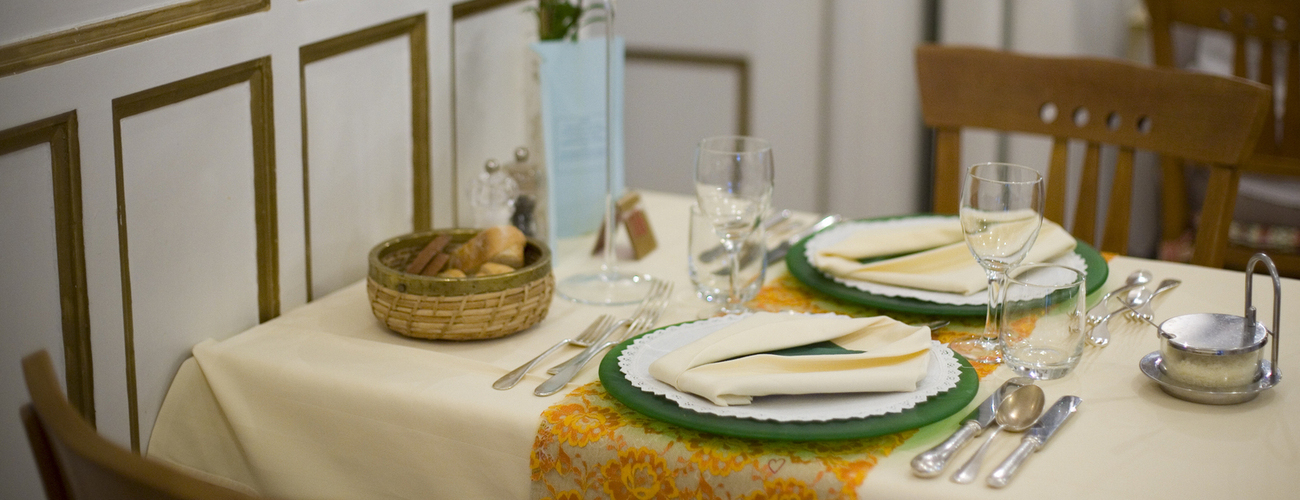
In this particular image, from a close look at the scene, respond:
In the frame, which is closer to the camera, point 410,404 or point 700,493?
point 700,493

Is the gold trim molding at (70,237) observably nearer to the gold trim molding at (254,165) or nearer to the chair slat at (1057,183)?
the gold trim molding at (254,165)

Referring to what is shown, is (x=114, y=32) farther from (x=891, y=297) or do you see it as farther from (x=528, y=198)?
(x=891, y=297)

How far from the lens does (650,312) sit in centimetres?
114

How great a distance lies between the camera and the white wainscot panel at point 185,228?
3.23ft

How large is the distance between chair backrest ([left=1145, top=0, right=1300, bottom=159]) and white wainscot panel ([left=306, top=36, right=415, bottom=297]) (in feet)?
5.98

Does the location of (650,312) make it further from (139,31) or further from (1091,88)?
(1091,88)

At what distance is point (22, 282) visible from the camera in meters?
0.89

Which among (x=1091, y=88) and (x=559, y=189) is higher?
(x=1091, y=88)

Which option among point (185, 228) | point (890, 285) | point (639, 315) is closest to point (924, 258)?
point (890, 285)

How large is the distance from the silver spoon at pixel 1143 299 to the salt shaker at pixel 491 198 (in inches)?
27.5

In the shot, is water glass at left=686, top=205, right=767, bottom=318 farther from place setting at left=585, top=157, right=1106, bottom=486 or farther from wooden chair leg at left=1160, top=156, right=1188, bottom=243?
wooden chair leg at left=1160, top=156, right=1188, bottom=243

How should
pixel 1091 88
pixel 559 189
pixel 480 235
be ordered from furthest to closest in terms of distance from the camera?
pixel 1091 88
pixel 559 189
pixel 480 235

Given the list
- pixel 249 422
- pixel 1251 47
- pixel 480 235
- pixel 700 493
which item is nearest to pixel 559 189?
pixel 480 235

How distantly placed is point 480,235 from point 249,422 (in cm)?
29
